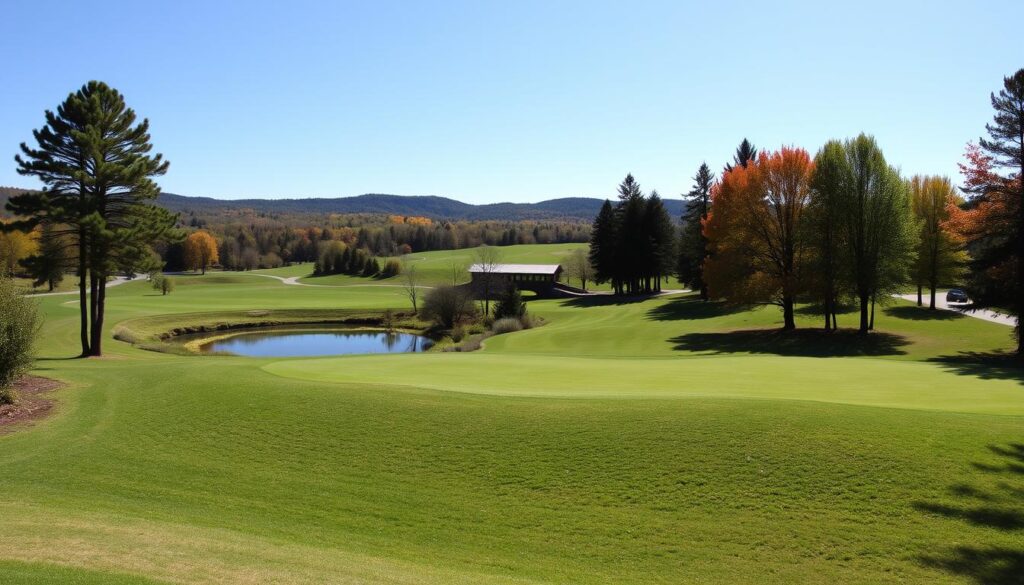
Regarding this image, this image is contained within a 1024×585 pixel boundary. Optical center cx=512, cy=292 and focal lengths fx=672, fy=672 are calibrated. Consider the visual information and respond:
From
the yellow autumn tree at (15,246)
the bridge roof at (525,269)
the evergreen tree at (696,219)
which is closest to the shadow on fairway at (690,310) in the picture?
the evergreen tree at (696,219)

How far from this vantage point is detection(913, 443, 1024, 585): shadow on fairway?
8609 millimetres

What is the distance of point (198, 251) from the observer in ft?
431

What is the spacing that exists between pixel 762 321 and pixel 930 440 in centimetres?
3616

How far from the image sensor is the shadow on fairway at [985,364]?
72.2 ft

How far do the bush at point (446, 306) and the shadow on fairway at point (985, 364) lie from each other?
130ft

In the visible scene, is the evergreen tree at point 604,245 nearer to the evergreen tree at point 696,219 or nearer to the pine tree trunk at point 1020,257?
the evergreen tree at point 696,219

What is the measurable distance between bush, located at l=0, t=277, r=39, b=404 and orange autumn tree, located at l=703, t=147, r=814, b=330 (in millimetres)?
34998

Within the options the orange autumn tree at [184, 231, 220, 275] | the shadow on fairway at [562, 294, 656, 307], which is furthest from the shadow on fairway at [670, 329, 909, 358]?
the orange autumn tree at [184, 231, 220, 275]

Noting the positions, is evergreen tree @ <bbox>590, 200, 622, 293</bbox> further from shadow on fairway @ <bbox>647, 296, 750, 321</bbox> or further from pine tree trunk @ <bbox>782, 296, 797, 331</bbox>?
pine tree trunk @ <bbox>782, 296, 797, 331</bbox>

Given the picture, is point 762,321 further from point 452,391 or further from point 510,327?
point 452,391

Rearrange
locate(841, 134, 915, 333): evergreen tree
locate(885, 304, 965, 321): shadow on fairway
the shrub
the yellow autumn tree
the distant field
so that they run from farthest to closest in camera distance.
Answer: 1. the distant field
2. the yellow autumn tree
3. the shrub
4. locate(885, 304, 965, 321): shadow on fairway
5. locate(841, 134, 915, 333): evergreen tree

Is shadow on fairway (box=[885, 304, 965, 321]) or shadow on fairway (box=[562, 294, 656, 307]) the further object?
shadow on fairway (box=[562, 294, 656, 307])

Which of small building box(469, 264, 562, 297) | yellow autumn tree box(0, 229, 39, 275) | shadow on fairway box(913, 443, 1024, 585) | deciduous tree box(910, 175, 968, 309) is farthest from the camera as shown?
small building box(469, 264, 562, 297)

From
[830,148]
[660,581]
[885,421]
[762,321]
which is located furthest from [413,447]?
[762,321]
